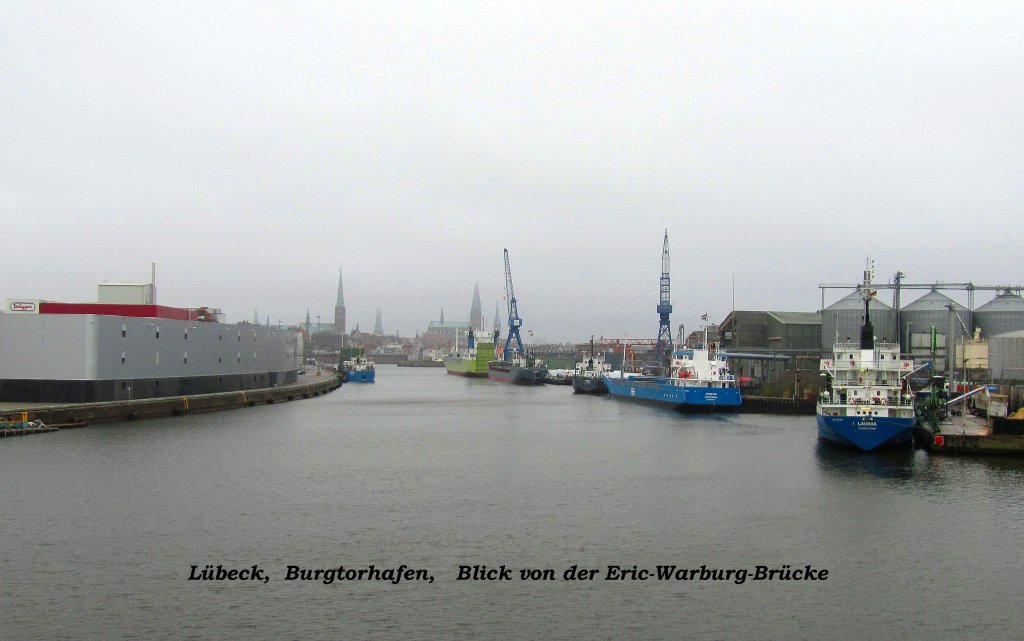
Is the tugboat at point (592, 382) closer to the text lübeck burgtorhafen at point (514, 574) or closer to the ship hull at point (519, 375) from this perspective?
the ship hull at point (519, 375)

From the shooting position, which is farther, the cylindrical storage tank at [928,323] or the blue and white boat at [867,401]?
the cylindrical storage tank at [928,323]

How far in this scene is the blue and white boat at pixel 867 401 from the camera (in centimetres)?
3506

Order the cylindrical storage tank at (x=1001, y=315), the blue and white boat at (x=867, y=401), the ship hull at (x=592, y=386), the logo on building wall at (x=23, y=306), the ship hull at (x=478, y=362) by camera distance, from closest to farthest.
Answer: the blue and white boat at (x=867, y=401)
the logo on building wall at (x=23, y=306)
the cylindrical storage tank at (x=1001, y=315)
the ship hull at (x=592, y=386)
the ship hull at (x=478, y=362)

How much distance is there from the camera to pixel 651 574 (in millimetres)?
17266

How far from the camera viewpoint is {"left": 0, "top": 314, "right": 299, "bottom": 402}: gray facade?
147ft

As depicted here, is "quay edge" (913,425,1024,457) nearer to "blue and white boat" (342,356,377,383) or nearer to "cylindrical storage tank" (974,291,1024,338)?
"cylindrical storage tank" (974,291,1024,338)

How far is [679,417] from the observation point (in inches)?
2258

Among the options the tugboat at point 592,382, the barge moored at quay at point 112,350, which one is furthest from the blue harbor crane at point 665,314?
the barge moored at quay at point 112,350

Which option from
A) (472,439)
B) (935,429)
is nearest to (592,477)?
(472,439)

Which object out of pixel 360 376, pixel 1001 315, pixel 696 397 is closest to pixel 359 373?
pixel 360 376

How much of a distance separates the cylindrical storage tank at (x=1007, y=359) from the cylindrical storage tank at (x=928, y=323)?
20687mm

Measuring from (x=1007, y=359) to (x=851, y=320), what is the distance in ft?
94.4

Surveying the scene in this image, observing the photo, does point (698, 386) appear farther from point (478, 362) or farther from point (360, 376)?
point (478, 362)

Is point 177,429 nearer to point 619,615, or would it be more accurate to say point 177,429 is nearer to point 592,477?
point 592,477
